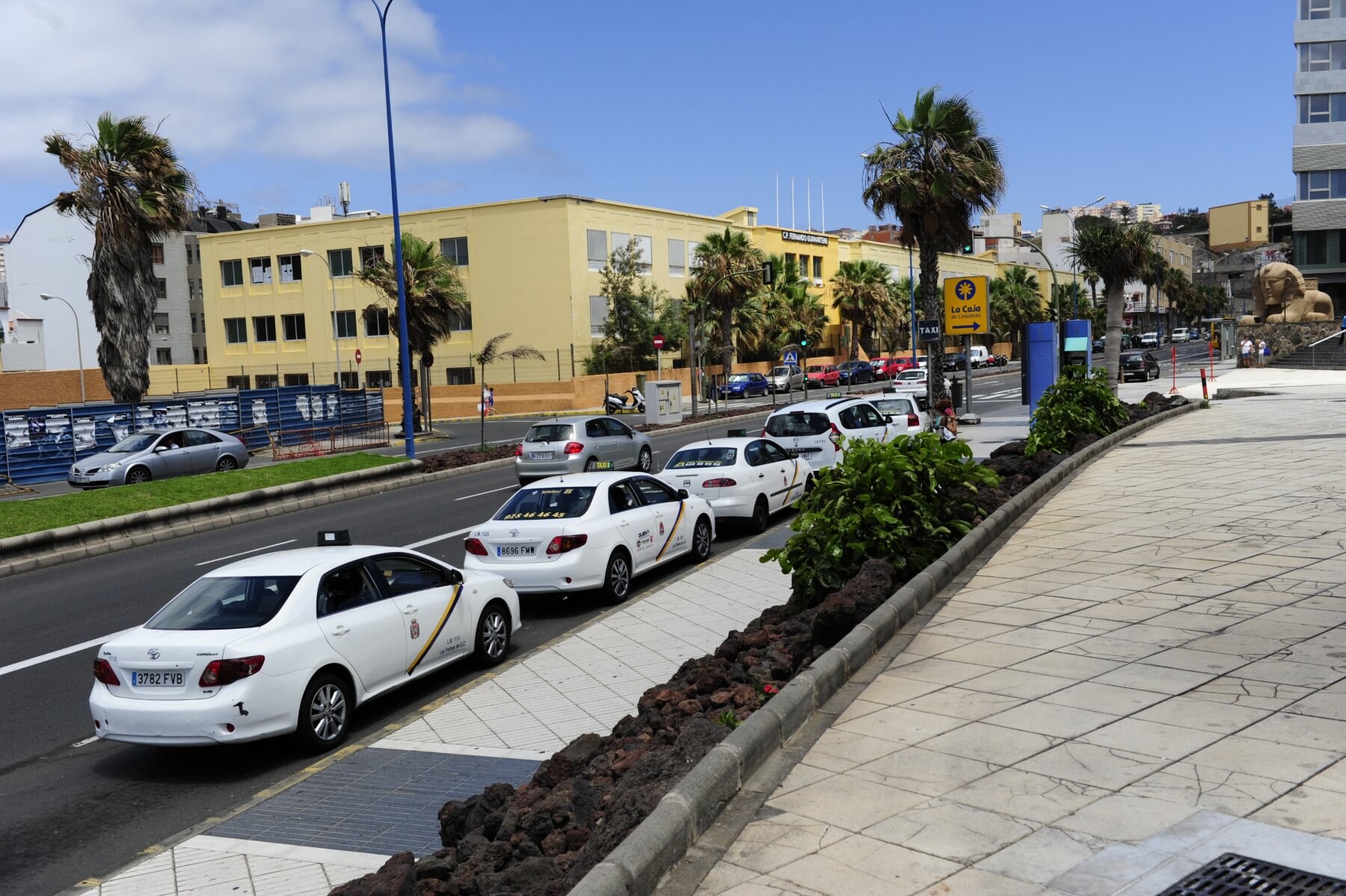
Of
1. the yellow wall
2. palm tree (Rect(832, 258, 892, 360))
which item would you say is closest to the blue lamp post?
palm tree (Rect(832, 258, 892, 360))

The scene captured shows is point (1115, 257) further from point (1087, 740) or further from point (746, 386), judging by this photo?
point (1087, 740)

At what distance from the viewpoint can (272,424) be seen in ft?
138

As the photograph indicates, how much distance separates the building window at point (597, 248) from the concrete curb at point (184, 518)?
1309 inches

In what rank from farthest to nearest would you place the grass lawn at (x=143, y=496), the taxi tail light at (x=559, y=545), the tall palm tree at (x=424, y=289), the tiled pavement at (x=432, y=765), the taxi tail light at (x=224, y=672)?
the tall palm tree at (x=424, y=289) → the grass lawn at (x=143, y=496) → the taxi tail light at (x=559, y=545) → the taxi tail light at (x=224, y=672) → the tiled pavement at (x=432, y=765)

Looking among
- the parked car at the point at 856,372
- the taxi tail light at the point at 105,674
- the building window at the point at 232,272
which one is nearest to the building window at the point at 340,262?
the building window at the point at 232,272

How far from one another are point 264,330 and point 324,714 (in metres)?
64.5

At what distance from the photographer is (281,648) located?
820 cm

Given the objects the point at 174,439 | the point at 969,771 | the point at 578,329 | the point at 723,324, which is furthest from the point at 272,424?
the point at 969,771

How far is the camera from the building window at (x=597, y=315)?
199ft

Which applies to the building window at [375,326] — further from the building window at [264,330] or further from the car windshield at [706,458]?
the car windshield at [706,458]

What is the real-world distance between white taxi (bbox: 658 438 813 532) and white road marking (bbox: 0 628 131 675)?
7538mm

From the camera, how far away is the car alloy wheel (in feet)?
34.8

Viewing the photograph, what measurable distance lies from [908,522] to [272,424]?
36.1m

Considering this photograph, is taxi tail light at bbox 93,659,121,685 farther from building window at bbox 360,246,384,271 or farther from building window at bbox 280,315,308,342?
building window at bbox 280,315,308,342
